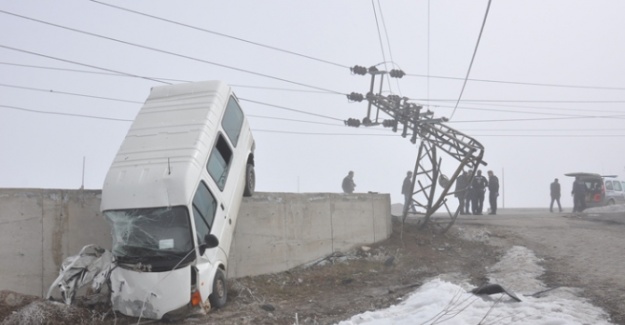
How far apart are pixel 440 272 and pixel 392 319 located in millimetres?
4228

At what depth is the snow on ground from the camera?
8977mm

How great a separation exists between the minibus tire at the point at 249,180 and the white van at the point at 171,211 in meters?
1.35

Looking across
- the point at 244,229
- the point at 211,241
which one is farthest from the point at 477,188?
the point at 211,241

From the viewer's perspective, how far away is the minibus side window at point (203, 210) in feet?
35.2

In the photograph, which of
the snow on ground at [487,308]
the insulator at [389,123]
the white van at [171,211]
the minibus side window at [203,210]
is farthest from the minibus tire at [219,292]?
the insulator at [389,123]

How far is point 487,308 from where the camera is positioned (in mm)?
9648

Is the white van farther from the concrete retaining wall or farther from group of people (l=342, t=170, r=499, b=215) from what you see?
group of people (l=342, t=170, r=499, b=215)

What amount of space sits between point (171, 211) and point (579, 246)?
9.54m

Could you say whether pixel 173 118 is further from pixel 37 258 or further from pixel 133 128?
pixel 37 258

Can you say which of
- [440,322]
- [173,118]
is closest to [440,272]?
[440,322]

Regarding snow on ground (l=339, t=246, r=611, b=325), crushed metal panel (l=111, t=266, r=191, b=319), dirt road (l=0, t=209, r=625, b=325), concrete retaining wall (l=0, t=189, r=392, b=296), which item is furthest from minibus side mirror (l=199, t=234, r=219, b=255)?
concrete retaining wall (l=0, t=189, r=392, b=296)

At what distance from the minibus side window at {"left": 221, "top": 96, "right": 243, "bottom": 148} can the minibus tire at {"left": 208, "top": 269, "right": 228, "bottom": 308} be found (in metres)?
2.73

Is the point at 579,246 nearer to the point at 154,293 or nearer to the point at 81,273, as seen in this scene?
the point at 154,293

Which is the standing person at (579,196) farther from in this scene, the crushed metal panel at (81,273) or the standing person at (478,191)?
the crushed metal panel at (81,273)
